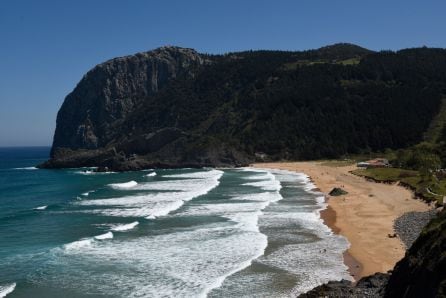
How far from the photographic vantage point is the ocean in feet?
88.4

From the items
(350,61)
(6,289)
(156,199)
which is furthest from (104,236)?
(350,61)

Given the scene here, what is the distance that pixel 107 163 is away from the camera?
118562 millimetres

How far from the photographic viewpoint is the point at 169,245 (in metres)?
36.0

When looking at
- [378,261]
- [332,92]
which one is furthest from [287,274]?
[332,92]

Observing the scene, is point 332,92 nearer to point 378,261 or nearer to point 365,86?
point 365,86

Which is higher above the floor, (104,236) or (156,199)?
(156,199)

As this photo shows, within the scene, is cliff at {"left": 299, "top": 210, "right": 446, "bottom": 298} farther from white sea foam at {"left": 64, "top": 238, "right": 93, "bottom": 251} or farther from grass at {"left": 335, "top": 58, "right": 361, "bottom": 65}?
grass at {"left": 335, "top": 58, "right": 361, "bottom": 65}

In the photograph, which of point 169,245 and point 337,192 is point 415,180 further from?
point 169,245

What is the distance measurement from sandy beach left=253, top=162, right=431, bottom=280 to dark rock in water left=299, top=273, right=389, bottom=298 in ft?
14.2

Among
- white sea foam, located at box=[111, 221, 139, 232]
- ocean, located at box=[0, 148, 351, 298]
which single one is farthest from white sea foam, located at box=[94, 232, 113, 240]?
white sea foam, located at box=[111, 221, 139, 232]

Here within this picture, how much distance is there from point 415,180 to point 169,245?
39.2 meters

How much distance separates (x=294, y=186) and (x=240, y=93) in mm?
103407

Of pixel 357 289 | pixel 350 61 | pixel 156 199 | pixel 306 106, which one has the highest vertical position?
pixel 350 61

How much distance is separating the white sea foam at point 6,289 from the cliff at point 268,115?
89230 millimetres
